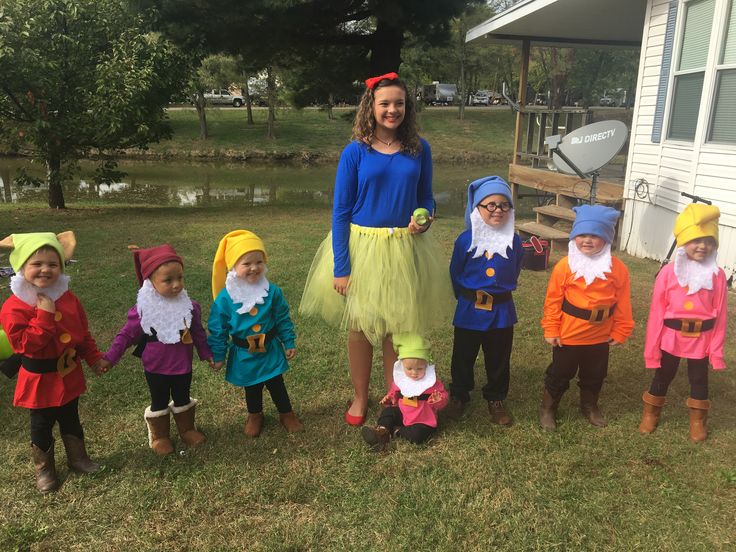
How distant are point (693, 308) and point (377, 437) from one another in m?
1.87

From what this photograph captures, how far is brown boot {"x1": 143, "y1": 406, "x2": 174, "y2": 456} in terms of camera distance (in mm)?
3045

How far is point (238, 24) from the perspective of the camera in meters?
9.44

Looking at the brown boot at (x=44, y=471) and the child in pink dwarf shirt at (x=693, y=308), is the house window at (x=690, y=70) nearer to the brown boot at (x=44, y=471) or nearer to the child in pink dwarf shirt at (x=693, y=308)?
the child in pink dwarf shirt at (x=693, y=308)

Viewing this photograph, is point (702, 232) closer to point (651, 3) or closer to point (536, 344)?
point (536, 344)

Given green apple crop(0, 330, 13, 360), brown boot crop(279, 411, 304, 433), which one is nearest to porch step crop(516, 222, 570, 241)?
brown boot crop(279, 411, 304, 433)

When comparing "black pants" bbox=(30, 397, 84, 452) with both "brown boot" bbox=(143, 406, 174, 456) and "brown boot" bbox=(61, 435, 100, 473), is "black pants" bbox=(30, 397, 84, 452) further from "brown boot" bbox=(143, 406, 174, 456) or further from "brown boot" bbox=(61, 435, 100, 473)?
"brown boot" bbox=(143, 406, 174, 456)

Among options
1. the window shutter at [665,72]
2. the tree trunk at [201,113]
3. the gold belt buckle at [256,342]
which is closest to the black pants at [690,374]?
the gold belt buckle at [256,342]

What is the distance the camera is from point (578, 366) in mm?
3316

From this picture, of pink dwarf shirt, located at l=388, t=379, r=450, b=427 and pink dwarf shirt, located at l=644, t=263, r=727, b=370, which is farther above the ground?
pink dwarf shirt, located at l=644, t=263, r=727, b=370

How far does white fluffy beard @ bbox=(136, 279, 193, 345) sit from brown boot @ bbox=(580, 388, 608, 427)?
237 centimetres

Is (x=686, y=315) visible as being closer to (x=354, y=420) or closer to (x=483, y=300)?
(x=483, y=300)

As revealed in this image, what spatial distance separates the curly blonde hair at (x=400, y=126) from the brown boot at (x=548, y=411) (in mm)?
1664

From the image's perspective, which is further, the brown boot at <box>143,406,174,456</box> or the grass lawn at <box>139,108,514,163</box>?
the grass lawn at <box>139,108,514,163</box>

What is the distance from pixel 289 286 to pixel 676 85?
5469mm
